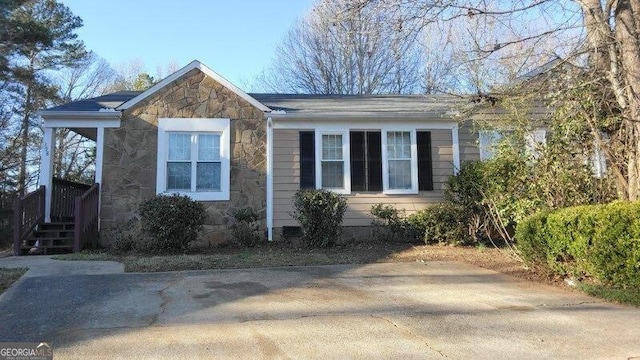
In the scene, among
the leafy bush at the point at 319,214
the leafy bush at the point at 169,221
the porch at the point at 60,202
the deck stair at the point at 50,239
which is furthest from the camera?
the deck stair at the point at 50,239

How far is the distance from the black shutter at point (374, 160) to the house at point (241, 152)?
3cm

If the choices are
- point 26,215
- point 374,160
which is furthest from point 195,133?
point 374,160

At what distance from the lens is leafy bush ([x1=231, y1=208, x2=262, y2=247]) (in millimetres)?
11484

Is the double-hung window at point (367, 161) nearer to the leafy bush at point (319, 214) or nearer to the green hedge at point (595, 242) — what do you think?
the leafy bush at point (319, 214)

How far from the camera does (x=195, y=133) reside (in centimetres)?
1190

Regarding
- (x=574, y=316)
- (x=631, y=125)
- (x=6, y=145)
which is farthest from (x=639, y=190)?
(x=6, y=145)

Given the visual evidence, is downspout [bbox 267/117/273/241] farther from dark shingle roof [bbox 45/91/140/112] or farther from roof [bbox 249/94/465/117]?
dark shingle roof [bbox 45/91/140/112]

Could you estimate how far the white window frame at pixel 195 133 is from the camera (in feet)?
38.2

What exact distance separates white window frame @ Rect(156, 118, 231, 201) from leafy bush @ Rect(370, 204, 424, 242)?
12.3 feet

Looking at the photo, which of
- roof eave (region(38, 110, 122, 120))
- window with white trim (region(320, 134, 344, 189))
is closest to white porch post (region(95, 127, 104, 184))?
roof eave (region(38, 110, 122, 120))

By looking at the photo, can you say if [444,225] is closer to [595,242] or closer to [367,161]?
[367,161]

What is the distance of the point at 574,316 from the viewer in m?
5.55

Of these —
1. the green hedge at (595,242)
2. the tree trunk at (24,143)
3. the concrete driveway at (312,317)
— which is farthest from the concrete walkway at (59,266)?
the tree trunk at (24,143)

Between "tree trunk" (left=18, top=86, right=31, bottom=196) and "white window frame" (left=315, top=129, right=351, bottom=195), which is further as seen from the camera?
"tree trunk" (left=18, top=86, right=31, bottom=196)
